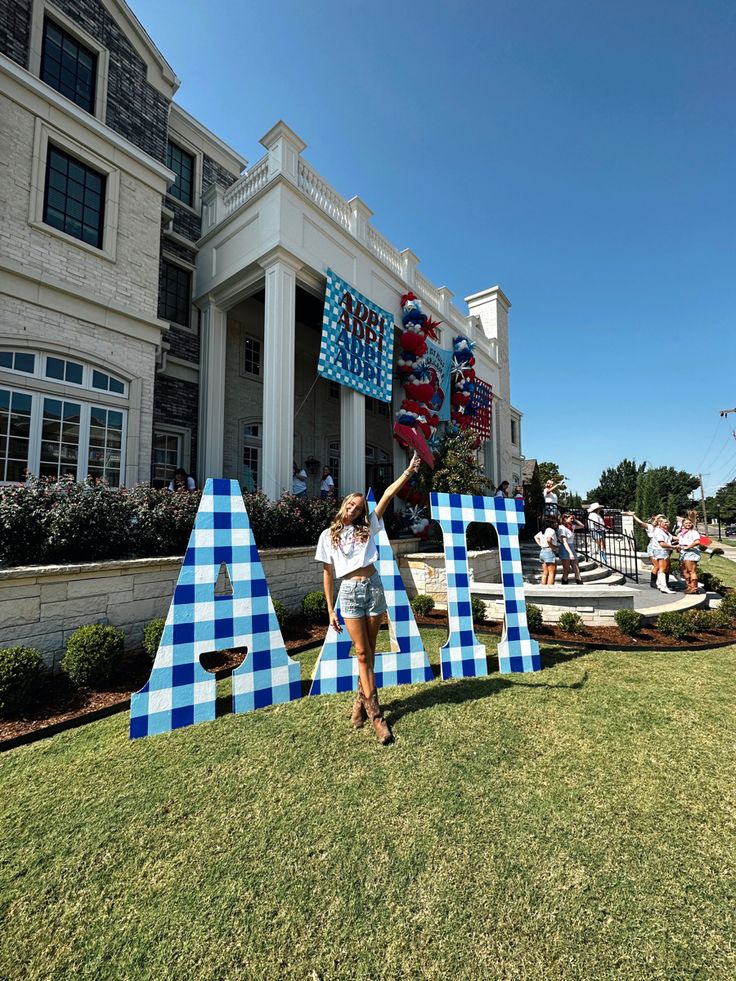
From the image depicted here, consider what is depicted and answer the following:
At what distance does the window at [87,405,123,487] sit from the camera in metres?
7.98

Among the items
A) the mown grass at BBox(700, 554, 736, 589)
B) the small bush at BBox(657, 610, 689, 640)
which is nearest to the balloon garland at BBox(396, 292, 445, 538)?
the small bush at BBox(657, 610, 689, 640)

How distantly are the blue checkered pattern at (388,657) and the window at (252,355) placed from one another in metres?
9.64

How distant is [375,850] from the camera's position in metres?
2.21

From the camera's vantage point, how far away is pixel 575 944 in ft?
5.67

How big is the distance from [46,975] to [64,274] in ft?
31.2

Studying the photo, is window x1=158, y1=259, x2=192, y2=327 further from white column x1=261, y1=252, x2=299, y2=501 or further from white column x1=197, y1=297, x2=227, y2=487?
white column x1=261, y1=252, x2=299, y2=501

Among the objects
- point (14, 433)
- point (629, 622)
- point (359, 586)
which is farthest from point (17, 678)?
point (629, 622)

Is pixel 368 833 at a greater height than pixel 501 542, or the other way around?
pixel 501 542

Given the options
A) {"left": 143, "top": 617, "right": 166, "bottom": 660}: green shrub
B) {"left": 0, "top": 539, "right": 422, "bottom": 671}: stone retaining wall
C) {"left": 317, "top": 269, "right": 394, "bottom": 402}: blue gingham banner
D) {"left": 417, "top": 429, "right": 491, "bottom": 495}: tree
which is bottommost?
{"left": 143, "top": 617, "right": 166, "bottom": 660}: green shrub

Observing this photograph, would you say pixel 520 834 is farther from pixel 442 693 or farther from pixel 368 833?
pixel 442 693

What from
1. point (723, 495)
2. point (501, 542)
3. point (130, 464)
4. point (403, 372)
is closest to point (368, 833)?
point (501, 542)

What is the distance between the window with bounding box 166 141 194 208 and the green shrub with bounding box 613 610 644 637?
14312 millimetres

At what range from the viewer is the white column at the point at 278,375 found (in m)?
8.62

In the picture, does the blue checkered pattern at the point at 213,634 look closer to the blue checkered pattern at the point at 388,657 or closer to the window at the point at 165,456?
the blue checkered pattern at the point at 388,657
